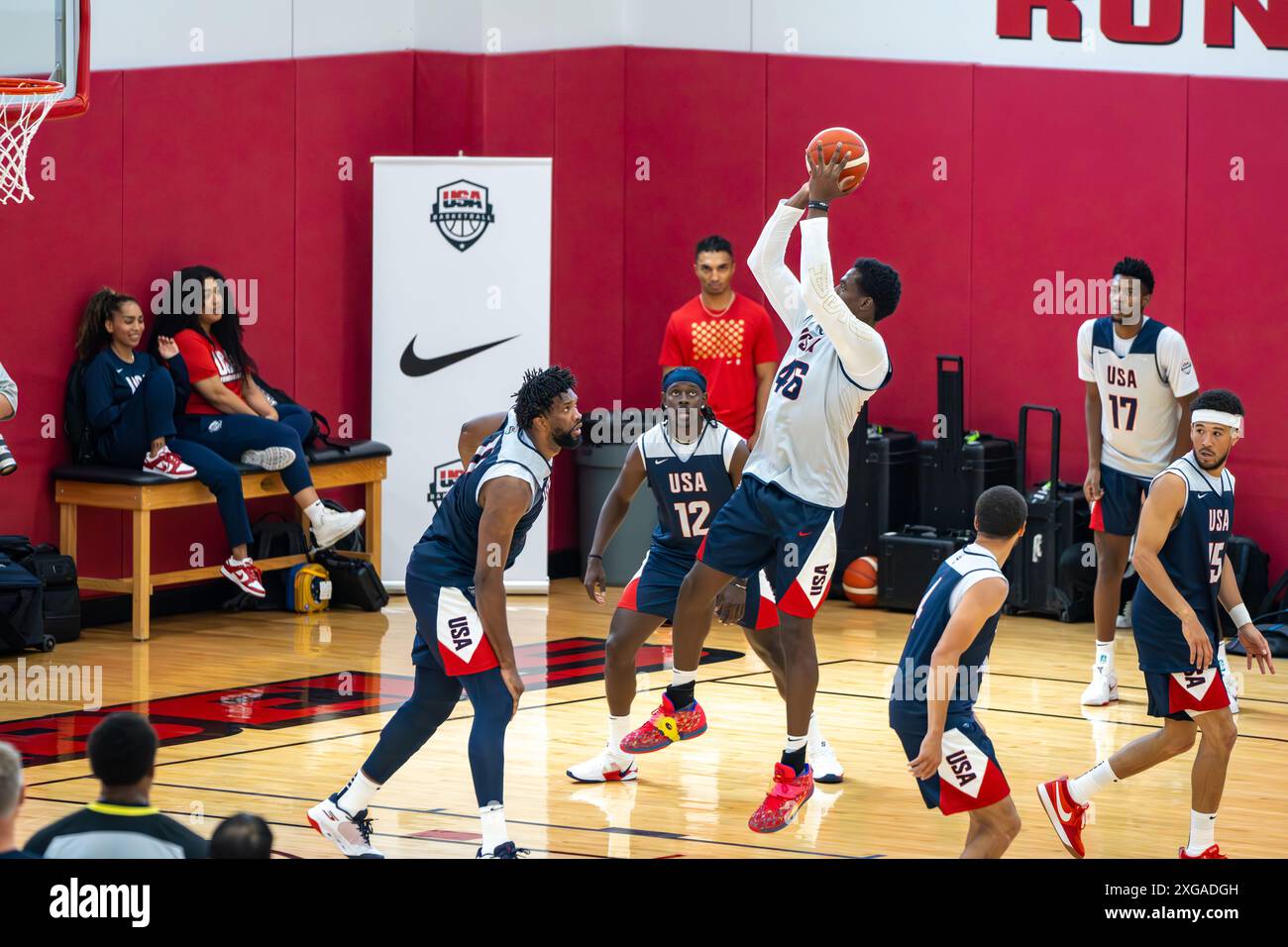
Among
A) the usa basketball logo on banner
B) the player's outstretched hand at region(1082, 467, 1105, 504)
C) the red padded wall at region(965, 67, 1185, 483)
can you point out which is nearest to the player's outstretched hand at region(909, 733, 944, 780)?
the player's outstretched hand at region(1082, 467, 1105, 504)

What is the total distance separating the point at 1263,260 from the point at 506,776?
6151mm

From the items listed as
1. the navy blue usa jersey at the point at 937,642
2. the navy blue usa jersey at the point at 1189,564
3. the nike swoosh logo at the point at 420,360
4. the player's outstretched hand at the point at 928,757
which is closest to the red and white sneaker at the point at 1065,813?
the navy blue usa jersey at the point at 1189,564

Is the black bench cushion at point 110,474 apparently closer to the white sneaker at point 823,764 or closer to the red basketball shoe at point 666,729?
the red basketball shoe at point 666,729

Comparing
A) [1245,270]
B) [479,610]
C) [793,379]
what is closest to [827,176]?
[793,379]

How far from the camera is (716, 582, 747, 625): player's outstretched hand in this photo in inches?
258

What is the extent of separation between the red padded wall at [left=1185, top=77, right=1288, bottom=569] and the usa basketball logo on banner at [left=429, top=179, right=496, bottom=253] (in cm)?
436

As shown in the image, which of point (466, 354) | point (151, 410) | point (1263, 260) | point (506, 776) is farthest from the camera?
point (466, 354)

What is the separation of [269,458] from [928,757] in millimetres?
6247

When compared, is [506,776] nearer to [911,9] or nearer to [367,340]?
[367,340]

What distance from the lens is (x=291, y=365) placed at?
11.5 metres

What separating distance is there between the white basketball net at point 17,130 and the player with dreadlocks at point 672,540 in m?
3.33

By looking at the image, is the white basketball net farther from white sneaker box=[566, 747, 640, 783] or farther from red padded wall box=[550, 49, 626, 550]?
white sneaker box=[566, 747, 640, 783]

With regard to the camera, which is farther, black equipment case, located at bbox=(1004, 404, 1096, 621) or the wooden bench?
black equipment case, located at bbox=(1004, 404, 1096, 621)
